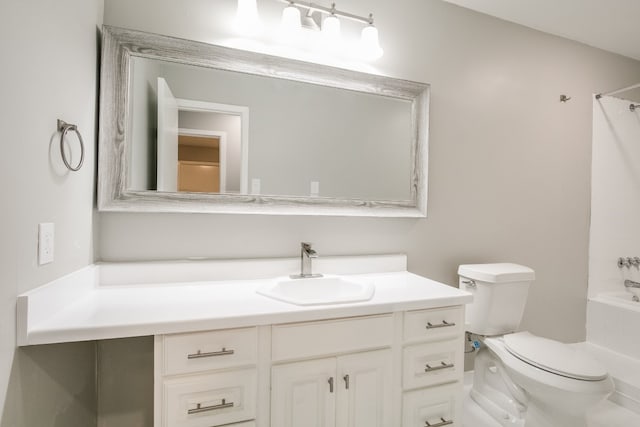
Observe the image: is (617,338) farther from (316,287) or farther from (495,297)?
(316,287)

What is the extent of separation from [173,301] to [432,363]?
1.03m

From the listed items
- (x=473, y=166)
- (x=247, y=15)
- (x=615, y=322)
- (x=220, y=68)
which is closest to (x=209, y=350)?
(x=220, y=68)

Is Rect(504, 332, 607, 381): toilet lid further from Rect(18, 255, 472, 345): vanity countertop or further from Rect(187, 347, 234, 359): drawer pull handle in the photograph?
Rect(187, 347, 234, 359): drawer pull handle

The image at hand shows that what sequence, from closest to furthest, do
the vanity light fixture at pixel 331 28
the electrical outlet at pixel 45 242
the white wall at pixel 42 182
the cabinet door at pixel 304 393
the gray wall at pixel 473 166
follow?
the white wall at pixel 42 182 < the electrical outlet at pixel 45 242 < the cabinet door at pixel 304 393 < the gray wall at pixel 473 166 < the vanity light fixture at pixel 331 28

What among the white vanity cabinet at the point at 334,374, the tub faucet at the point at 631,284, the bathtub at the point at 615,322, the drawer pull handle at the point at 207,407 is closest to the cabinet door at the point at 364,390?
the white vanity cabinet at the point at 334,374

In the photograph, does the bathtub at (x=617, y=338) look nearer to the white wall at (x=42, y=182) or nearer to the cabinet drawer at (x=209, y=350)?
the cabinet drawer at (x=209, y=350)

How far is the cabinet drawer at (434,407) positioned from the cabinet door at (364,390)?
0.29 feet

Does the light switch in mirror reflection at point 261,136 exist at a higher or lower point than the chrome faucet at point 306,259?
higher

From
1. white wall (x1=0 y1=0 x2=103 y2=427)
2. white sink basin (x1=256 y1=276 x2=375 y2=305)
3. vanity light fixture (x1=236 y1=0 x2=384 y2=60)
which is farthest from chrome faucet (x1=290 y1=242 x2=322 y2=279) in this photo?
vanity light fixture (x1=236 y1=0 x2=384 y2=60)

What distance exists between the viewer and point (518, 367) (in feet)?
4.98

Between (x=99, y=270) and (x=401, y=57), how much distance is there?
1820mm

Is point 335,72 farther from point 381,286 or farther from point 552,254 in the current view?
point 552,254

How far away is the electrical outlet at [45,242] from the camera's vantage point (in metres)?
0.92

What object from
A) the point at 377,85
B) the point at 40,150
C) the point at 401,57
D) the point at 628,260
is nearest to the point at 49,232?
the point at 40,150
